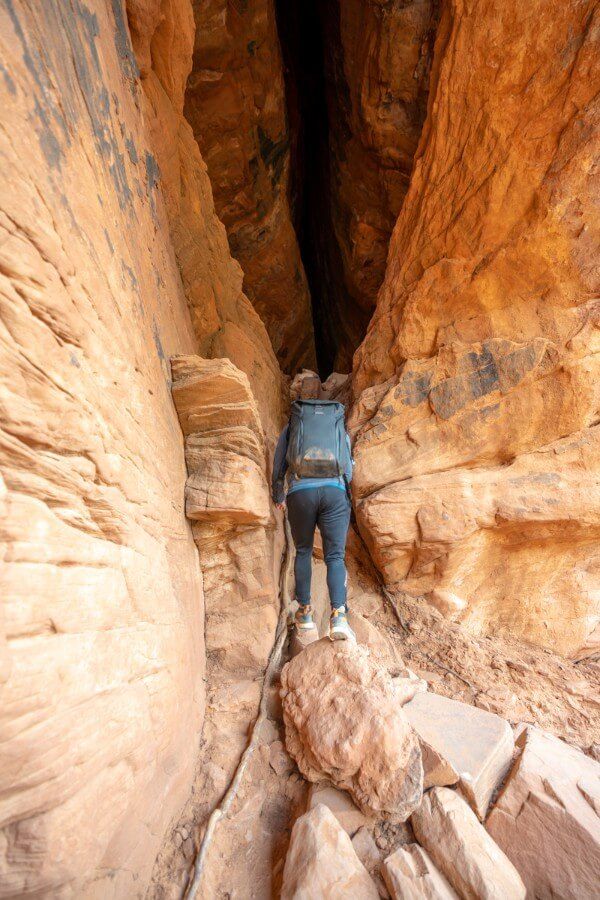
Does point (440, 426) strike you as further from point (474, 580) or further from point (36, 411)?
point (36, 411)

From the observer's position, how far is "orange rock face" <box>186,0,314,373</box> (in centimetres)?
733

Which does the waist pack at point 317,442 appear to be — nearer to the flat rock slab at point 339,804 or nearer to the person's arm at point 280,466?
the person's arm at point 280,466

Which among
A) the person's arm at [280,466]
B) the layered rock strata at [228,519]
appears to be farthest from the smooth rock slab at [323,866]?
the person's arm at [280,466]

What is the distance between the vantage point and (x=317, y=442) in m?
3.75

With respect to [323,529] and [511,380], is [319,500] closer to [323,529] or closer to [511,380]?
[323,529]

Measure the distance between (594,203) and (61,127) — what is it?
517cm

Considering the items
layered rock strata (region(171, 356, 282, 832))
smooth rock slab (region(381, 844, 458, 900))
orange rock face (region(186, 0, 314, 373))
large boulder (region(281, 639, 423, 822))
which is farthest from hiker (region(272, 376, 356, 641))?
orange rock face (region(186, 0, 314, 373))

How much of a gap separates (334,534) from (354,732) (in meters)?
1.60

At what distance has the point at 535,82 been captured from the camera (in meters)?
4.49

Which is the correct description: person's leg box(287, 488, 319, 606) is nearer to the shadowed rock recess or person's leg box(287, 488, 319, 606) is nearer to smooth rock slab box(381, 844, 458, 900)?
the shadowed rock recess

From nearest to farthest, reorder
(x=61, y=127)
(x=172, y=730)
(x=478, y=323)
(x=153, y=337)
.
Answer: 1. (x=61, y=127)
2. (x=172, y=730)
3. (x=153, y=337)
4. (x=478, y=323)

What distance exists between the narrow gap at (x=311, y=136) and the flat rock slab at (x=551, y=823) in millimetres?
10992

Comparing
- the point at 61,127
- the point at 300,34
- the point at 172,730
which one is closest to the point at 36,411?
the point at 61,127

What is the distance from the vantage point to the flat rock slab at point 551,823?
204cm
